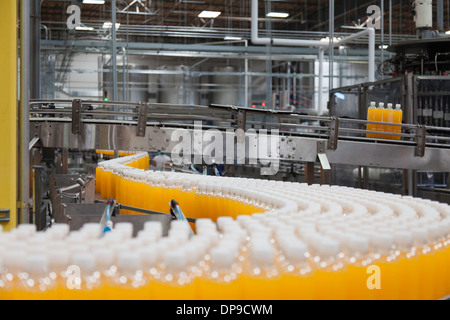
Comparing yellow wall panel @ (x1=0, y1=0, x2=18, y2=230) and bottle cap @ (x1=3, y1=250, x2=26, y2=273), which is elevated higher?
yellow wall panel @ (x1=0, y1=0, x2=18, y2=230)

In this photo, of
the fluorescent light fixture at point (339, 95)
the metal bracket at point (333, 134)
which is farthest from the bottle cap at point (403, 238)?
the fluorescent light fixture at point (339, 95)

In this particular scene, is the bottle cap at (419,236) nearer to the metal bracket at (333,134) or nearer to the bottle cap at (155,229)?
the bottle cap at (155,229)

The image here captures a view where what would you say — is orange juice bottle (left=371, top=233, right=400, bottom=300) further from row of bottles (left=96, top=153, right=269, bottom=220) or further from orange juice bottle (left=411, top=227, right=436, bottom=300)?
row of bottles (left=96, top=153, right=269, bottom=220)

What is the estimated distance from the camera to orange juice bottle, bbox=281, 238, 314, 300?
1444 millimetres

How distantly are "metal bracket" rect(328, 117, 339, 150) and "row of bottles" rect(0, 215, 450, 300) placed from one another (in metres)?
3.52

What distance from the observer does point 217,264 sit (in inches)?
55.2

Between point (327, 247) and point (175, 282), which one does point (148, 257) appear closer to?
point (175, 282)

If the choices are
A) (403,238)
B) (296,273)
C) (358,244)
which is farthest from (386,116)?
(296,273)

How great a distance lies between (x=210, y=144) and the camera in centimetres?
527

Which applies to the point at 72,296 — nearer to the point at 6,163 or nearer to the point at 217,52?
the point at 6,163

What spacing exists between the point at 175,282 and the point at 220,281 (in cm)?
11

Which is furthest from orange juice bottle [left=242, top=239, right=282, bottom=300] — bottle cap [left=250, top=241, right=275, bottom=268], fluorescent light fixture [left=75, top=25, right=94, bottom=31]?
fluorescent light fixture [left=75, top=25, right=94, bottom=31]

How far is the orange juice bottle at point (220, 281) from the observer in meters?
1.41

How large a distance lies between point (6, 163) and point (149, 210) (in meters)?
1.02
